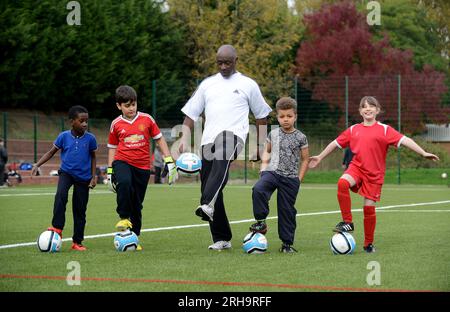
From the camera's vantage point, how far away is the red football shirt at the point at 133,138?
11.0m

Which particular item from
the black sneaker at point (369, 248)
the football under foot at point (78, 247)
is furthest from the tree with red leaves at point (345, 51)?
the football under foot at point (78, 247)

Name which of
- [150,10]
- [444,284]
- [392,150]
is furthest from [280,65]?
[444,284]

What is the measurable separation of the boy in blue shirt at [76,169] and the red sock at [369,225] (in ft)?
10.6

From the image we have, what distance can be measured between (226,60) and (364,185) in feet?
6.90

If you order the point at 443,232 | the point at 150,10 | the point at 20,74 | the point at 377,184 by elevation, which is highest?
the point at 150,10

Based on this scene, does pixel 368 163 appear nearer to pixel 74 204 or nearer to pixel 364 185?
pixel 364 185

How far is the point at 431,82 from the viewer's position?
127ft

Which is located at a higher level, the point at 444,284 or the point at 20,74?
the point at 20,74

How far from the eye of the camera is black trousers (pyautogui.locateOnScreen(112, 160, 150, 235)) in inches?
425

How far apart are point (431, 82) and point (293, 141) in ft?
95.6

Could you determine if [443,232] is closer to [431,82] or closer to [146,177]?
[146,177]

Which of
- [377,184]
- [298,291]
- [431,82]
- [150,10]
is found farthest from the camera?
[150,10]

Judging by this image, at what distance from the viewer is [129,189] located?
1083cm

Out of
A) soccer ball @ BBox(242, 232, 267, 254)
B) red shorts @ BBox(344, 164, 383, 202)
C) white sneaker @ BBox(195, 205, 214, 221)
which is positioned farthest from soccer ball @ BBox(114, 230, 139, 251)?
red shorts @ BBox(344, 164, 383, 202)
